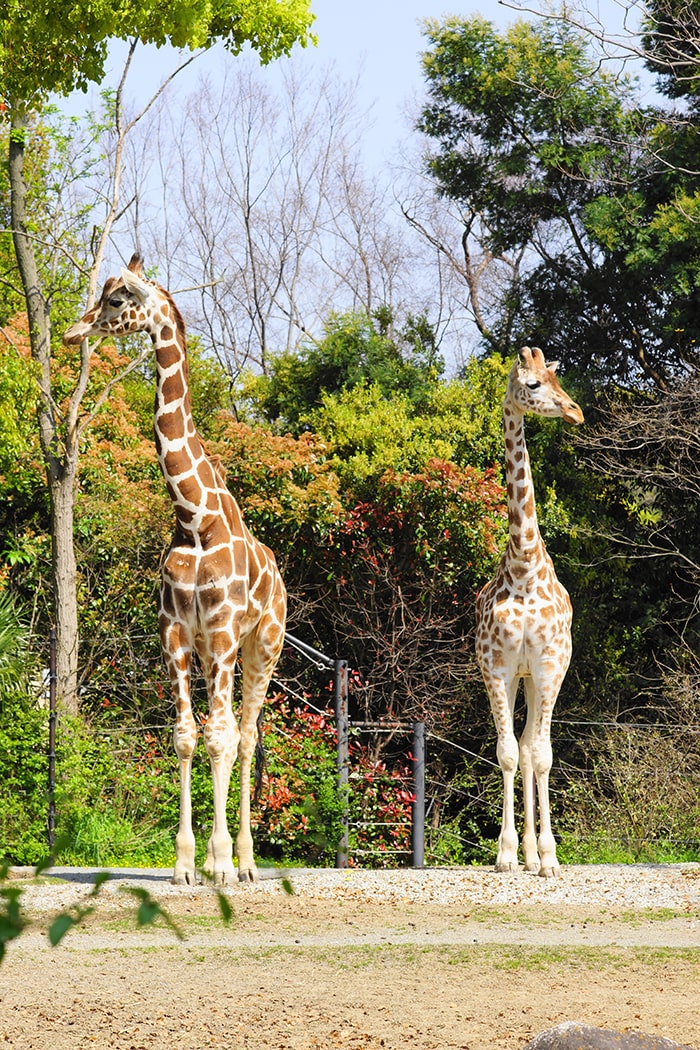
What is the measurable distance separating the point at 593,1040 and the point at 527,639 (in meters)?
5.25

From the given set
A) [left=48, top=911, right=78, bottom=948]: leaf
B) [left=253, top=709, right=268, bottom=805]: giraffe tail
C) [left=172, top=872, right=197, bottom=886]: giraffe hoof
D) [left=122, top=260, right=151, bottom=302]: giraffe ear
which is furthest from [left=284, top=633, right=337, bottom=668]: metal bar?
[left=48, top=911, right=78, bottom=948]: leaf

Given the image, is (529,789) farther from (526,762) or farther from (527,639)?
(527,639)

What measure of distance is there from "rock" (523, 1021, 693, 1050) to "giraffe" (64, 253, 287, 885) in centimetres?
426

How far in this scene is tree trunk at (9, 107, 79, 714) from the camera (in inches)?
475

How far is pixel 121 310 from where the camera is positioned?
29.2ft

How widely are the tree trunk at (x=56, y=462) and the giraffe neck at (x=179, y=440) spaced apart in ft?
10.6

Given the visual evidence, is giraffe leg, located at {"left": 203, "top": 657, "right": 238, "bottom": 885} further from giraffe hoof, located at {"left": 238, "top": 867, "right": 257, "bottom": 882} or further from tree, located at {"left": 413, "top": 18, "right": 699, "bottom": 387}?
tree, located at {"left": 413, "top": 18, "right": 699, "bottom": 387}

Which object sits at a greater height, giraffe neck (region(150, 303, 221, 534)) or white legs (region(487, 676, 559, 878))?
giraffe neck (region(150, 303, 221, 534))

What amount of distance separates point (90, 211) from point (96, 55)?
2455 mm

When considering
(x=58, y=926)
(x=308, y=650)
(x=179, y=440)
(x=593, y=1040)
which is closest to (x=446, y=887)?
(x=179, y=440)

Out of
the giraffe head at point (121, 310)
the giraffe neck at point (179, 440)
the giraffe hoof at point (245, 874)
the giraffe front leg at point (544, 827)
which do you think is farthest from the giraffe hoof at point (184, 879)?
the giraffe head at point (121, 310)

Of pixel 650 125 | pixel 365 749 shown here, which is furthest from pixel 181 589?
pixel 650 125

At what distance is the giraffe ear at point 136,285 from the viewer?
885 centimetres

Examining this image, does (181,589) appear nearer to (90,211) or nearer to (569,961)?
(569,961)
